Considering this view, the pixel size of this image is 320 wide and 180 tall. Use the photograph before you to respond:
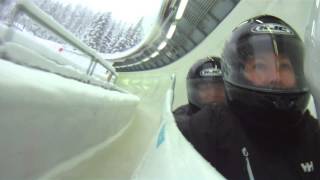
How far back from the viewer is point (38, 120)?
1.86m

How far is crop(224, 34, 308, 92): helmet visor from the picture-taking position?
5.28ft

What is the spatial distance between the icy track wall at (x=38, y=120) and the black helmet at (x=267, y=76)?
71cm

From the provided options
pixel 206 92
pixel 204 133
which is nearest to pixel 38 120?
pixel 204 133

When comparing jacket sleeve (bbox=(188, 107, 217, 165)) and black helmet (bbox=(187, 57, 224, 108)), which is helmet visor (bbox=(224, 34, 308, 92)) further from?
black helmet (bbox=(187, 57, 224, 108))

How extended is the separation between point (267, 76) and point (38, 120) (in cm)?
88

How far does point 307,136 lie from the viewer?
162 cm

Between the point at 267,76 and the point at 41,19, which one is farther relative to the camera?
the point at 41,19

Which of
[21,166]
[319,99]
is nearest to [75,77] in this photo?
[21,166]

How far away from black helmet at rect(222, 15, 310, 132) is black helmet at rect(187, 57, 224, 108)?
5.55 feet

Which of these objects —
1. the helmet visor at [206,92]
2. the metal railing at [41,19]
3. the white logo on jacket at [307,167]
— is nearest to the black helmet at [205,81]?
the helmet visor at [206,92]

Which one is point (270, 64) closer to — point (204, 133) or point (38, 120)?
point (204, 133)

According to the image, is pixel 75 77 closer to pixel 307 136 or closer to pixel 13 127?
pixel 13 127

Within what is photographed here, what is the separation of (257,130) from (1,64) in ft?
2.78

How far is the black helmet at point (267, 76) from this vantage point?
1575mm
